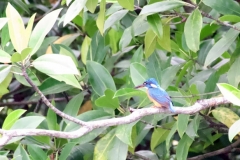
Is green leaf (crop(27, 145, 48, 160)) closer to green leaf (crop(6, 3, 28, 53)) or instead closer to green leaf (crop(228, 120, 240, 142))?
green leaf (crop(6, 3, 28, 53))

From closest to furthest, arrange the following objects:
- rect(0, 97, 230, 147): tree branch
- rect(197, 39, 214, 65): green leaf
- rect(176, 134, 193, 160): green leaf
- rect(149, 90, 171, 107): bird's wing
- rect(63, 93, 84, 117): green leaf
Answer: rect(0, 97, 230, 147): tree branch < rect(149, 90, 171, 107): bird's wing < rect(176, 134, 193, 160): green leaf < rect(63, 93, 84, 117): green leaf < rect(197, 39, 214, 65): green leaf

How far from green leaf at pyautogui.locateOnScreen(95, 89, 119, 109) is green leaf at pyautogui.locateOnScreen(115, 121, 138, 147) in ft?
0.34

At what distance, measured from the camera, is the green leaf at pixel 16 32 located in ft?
4.63

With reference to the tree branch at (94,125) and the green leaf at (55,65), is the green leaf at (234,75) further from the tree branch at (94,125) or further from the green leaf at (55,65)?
the green leaf at (55,65)

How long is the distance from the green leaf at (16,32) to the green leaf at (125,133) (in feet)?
1.53

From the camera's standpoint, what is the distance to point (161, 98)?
5.01ft

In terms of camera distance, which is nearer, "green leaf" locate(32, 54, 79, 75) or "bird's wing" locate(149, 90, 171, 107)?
"green leaf" locate(32, 54, 79, 75)

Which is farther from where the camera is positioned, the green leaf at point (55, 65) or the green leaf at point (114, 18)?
the green leaf at point (114, 18)

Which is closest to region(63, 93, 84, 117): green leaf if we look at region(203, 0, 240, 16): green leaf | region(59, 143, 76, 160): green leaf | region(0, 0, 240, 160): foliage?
region(0, 0, 240, 160): foliage

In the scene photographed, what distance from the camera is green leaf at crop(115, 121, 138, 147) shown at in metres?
1.55

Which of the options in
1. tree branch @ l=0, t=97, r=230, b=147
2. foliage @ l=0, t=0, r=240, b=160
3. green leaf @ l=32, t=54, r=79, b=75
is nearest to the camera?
tree branch @ l=0, t=97, r=230, b=147

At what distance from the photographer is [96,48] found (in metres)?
2.02

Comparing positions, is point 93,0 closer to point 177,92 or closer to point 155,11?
point 155,11

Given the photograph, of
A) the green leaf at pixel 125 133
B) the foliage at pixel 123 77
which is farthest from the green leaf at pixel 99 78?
the green leaf at pixel 125 133
